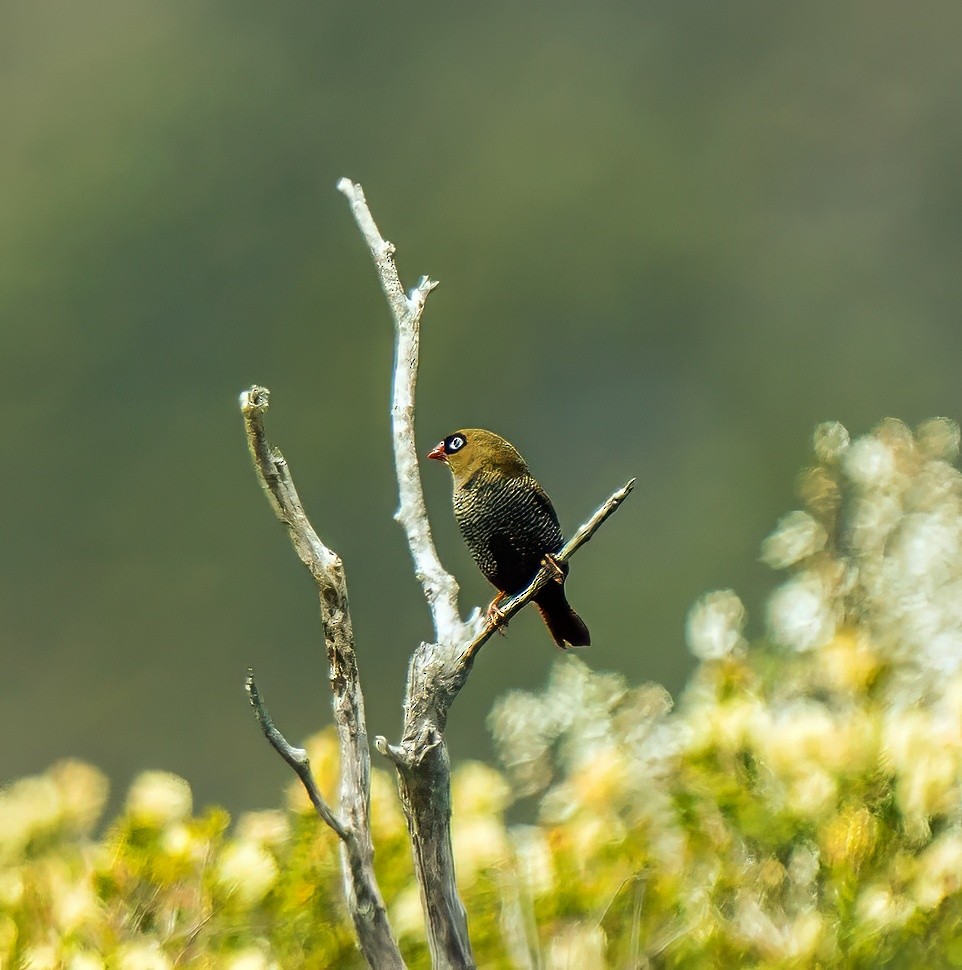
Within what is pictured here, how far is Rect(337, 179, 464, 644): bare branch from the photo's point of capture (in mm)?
2869

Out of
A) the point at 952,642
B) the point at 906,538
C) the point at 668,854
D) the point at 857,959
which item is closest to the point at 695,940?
the point at 668,854

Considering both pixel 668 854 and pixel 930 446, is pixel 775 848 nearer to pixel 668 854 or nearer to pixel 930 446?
pixel 668 854

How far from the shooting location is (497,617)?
276 centimetres

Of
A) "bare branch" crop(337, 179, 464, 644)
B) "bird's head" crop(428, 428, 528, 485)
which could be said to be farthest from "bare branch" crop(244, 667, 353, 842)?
"bird's head" crop(428, 428, 528, 485)

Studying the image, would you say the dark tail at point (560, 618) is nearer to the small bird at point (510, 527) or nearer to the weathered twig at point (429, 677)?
the small bird at point (510, 527)

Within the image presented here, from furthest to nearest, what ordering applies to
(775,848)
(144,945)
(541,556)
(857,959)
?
(541,556)
(144,945)
(775,848)
(857,959)

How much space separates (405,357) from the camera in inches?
119

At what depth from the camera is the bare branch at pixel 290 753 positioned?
2326 millimetres

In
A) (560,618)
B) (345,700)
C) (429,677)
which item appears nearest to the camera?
(345,700)

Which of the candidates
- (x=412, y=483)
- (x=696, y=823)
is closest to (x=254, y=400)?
(x=412, y=483)

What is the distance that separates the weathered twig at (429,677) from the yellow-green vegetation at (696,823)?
16 centimetres

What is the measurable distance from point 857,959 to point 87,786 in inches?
71.0

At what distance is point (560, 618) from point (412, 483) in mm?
1022

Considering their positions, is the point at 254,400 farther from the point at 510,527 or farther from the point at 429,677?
the point at 510,527
